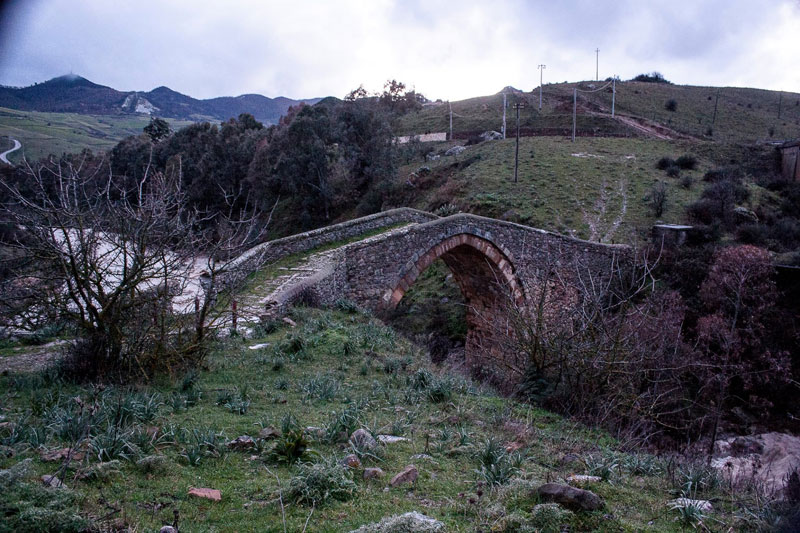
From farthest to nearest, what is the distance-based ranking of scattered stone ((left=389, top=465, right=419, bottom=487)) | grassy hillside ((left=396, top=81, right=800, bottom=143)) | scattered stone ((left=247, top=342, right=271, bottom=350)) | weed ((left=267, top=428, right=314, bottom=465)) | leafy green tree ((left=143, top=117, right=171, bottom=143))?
leafy green tree ((left=143, top=117, right=171, bottom=143)), grassy hillside ((left=396, top=81, right=800, bottom=143)), scattered stone ((left=247, top=342, right=271, bottom=350)), weed ((left=267, top=428, right=314, bottom=465)), scattered stone ((left=389, top=465, right=419, bottom=487))

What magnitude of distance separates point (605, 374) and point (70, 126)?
157 ft

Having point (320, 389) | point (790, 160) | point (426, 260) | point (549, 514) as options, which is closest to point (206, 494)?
point (549, 514)

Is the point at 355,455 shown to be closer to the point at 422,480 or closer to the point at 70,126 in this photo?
the point at 422,480

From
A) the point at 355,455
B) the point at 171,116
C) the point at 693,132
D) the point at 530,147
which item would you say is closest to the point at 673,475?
the point at 355,455

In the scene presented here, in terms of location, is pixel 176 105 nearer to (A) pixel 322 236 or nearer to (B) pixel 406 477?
(A) pixel 322 236

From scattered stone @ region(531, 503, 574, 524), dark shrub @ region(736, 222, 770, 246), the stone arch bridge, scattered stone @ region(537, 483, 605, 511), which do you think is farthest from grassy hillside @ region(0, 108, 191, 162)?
dark shrub @ region(736, 222, 770, 246)

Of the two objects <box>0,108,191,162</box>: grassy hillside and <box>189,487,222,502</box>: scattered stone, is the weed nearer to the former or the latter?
<box>189,487,222,502</box>: scattered stone

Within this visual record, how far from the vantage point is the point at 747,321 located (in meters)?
14.1

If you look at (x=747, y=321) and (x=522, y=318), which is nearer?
(x=522, y=318)

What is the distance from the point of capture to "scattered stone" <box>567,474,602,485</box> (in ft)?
11.7

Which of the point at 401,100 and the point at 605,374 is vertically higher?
the point at 401,100

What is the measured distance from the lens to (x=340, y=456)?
3.85 metres

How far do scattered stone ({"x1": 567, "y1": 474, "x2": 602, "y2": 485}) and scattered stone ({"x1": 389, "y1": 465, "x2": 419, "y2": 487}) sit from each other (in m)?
1.04

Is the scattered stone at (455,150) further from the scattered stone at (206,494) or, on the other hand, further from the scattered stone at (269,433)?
the scattered stone at (206,494)
